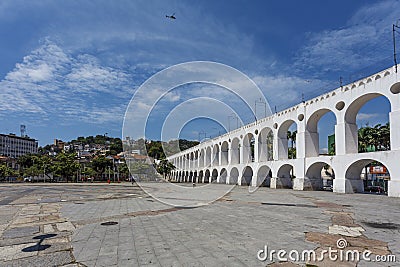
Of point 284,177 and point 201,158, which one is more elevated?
point 201,158

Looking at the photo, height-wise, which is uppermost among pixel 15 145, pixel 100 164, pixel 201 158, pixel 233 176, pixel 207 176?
pixel 15 145

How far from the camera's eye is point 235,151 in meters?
56.4

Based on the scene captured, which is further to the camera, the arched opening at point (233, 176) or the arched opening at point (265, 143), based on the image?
the arched opening at point (233, 176)

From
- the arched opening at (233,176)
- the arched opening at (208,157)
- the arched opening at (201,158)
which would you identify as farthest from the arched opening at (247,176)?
the arched opening at (201,158)

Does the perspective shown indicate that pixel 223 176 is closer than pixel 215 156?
Yes

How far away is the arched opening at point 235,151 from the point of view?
55500 millimetres

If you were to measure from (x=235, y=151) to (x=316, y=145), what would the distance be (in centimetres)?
2255

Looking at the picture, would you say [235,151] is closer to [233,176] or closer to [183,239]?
[233,176]

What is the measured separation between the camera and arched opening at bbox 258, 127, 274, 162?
4509cm

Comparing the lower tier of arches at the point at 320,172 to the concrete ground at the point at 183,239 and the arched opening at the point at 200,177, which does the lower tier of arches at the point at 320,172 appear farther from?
the arched opening at the point at 200,177

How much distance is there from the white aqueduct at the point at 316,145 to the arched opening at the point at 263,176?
16cm

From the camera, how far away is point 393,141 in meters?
23.7

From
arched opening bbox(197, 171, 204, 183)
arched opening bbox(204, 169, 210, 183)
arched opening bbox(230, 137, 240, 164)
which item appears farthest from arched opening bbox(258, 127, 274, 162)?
arched opening bbox(197, 171, 204, 183)

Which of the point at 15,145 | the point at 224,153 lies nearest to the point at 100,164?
the point at 224,153
